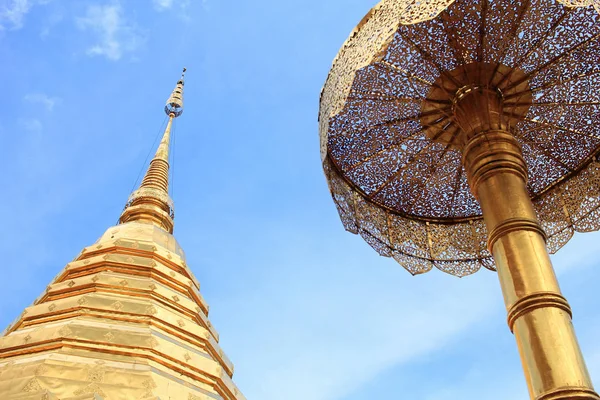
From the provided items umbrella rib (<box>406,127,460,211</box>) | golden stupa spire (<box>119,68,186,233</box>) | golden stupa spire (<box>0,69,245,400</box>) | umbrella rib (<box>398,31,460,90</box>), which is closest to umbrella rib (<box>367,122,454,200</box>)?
umbrella rib (<box>406,127,460,211</box>)

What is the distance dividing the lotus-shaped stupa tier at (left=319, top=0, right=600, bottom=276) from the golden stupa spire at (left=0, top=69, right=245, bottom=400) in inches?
102

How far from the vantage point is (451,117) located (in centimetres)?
854

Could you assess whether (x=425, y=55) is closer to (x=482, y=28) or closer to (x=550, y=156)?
(x=482, y=28)

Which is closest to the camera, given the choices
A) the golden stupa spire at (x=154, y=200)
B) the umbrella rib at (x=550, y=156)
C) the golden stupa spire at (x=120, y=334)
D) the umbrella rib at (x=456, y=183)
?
the golden stupa spire at (x=120, y=334)

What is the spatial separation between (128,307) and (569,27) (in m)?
6.15

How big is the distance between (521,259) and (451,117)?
279 centimetres

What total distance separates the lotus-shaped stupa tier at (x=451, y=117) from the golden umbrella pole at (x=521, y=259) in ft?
0.48

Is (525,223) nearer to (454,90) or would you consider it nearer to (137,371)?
(454,90)

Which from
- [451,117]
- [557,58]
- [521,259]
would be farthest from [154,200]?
[521,259]

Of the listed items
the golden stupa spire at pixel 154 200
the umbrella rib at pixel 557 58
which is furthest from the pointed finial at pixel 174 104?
the umbrella rib at pixel 557 58

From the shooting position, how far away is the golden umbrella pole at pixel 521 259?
5422 millimetres

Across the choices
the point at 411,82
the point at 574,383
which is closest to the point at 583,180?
the point at 411,82

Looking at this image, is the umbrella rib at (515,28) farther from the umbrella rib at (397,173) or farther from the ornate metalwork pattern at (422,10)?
the umbrella rib at (397,173)

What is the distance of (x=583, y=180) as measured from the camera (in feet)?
30.2
